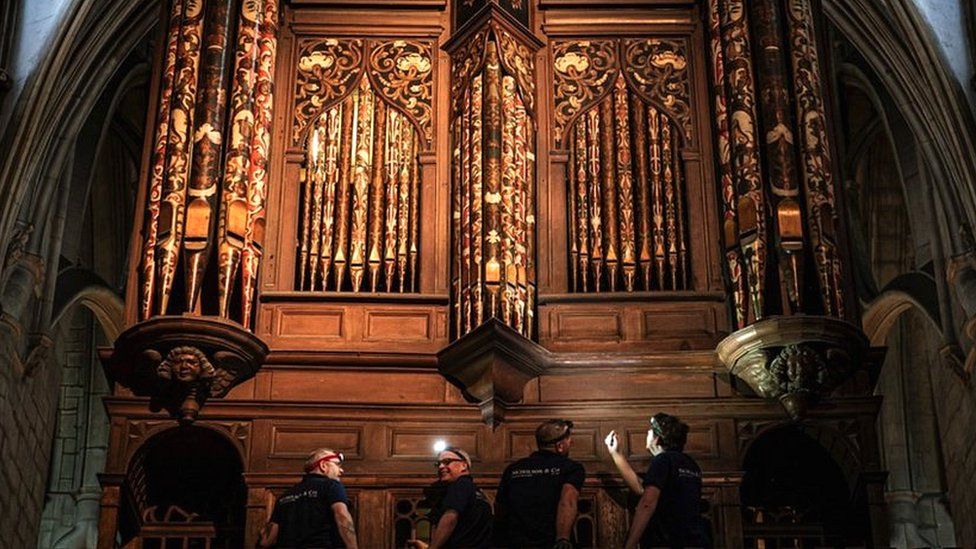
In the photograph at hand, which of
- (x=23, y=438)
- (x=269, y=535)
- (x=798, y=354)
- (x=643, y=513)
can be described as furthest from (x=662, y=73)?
(x=23, y=438)

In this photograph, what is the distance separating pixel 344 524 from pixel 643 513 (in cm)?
195

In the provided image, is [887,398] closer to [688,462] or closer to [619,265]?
[619,265]

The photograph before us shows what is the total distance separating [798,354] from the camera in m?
13.4

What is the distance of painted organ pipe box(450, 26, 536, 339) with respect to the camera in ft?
46.0

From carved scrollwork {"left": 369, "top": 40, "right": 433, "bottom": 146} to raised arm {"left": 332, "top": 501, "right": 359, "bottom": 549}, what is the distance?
438 cm

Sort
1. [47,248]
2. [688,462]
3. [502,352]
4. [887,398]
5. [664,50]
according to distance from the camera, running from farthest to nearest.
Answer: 1. [887,398]
2. [47,248]
3. [664,50]
4. [502,352]
5. [688,462]

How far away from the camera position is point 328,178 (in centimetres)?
1512

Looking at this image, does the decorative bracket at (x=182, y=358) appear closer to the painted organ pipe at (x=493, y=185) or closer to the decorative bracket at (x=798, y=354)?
the painted organ pipe at (x=493, y=185)

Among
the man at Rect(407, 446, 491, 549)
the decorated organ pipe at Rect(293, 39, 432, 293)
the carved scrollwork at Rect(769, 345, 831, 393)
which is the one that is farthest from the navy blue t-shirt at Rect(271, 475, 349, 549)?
the carved scrollwork at Rect(769, 345, 831, 393)

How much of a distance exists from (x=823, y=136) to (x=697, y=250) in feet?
4.46

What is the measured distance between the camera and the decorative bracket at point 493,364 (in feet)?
44.6

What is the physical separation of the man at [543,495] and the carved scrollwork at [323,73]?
14.4 ft

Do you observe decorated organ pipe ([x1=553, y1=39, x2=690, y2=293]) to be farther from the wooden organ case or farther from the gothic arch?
the gothic arch

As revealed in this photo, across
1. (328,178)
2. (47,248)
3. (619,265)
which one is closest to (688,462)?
(619,265)
